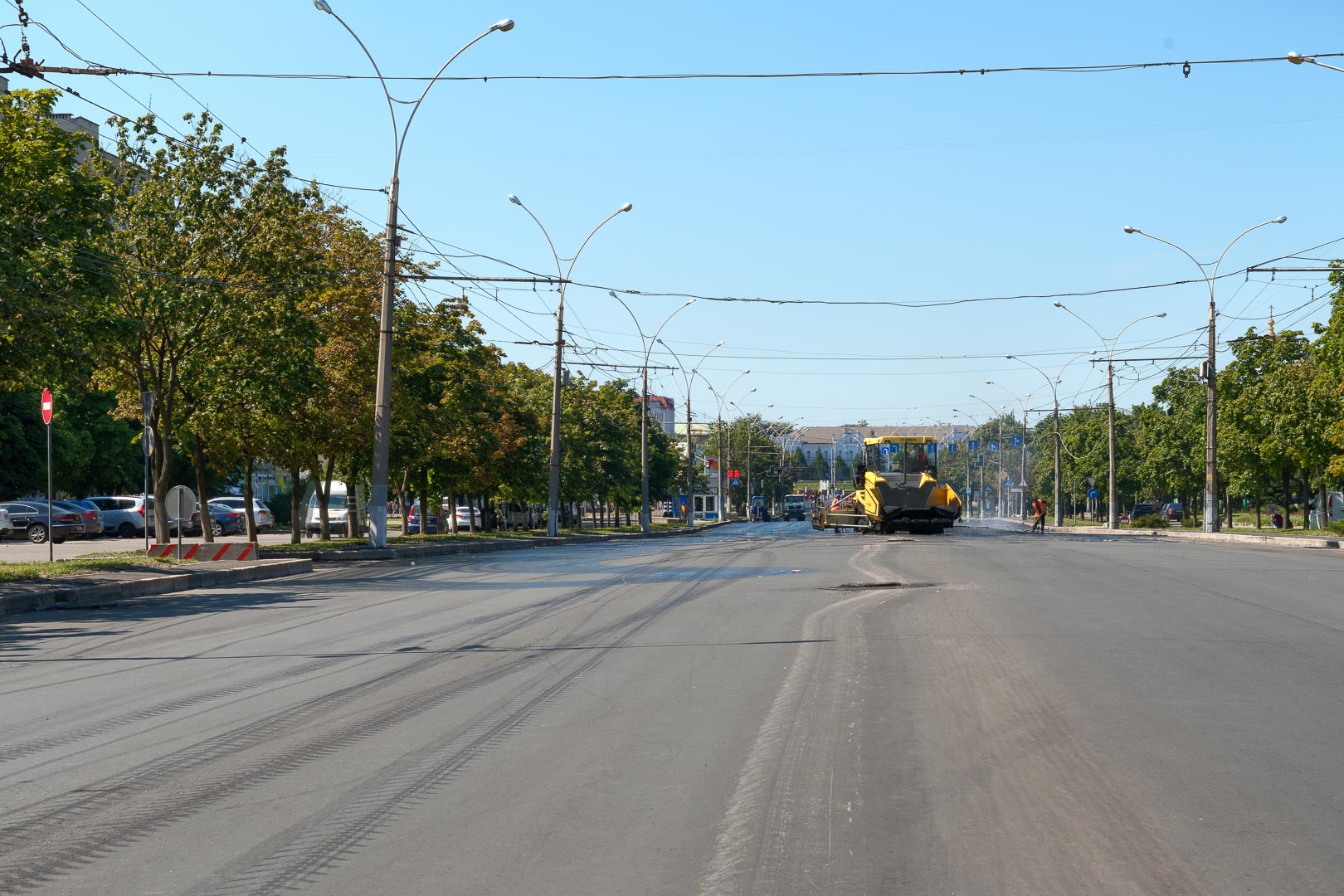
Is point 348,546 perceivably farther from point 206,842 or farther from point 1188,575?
point 206,842

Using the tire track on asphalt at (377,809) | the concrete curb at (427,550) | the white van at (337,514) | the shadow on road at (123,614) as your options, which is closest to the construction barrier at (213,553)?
the concrete curb at (427,550)

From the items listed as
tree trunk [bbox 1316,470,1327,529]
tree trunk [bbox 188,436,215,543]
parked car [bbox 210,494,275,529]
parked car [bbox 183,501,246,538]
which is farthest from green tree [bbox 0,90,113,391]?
tree trunk [bbox 1316,470,1327,529]

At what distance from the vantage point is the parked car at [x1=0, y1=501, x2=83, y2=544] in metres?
42.0

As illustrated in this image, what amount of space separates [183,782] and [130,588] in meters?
13.4

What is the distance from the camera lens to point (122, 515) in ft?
159

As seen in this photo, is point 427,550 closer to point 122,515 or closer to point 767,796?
point 122,515

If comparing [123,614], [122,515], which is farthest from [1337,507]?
[123,614]

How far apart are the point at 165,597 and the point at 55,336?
16.1ft

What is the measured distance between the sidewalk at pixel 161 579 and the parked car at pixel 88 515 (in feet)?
60.7

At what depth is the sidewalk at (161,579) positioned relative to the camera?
16422mm

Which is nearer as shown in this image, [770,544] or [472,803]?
[472,803]

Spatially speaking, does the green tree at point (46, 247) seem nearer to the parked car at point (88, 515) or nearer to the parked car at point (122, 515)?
the parked car at point (88, 515)

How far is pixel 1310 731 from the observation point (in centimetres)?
711

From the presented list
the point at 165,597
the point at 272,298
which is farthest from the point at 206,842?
the point at 272,298
